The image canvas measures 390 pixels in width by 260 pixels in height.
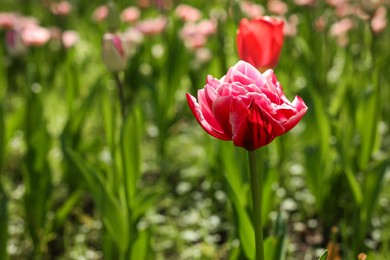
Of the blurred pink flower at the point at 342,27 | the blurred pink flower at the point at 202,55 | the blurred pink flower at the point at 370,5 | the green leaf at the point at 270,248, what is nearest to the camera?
the green leaf at the point at 270,248

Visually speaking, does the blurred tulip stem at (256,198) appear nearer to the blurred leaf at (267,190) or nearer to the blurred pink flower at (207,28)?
the blurred leaf at (267,190)

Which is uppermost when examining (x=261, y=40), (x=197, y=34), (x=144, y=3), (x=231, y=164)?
(x=261, y=40)

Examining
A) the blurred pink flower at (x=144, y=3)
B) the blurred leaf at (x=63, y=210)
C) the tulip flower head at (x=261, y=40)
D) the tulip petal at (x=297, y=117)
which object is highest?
the tulip petal at (x=297, y=117)

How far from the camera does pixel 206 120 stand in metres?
0.75

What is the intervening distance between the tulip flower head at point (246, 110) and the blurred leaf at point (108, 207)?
61 centimetres

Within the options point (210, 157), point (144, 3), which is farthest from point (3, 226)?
point (144, 3)

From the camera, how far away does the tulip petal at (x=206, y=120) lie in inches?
29.2

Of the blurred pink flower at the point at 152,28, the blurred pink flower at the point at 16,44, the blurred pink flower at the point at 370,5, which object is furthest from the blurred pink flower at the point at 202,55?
the blurred pink flower at the point at 370,5

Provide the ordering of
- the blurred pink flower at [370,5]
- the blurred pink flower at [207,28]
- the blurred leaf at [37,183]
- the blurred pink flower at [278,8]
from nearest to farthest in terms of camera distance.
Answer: the blurred leaf at [37,183] < the blurred pink flower at [370,5] < the blurred pink flower at [207,28] < the blurred pink flower at [278,8]

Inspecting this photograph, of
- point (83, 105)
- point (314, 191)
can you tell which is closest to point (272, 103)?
point (314, 191)

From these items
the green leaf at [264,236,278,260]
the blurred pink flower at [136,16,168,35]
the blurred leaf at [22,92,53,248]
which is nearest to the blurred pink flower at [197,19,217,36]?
the blurred pink flower at [136,16,168,35]

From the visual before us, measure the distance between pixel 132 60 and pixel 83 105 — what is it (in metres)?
0.74

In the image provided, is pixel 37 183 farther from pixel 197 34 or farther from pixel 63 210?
pixel 197 34

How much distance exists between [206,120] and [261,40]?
35 centimetres
